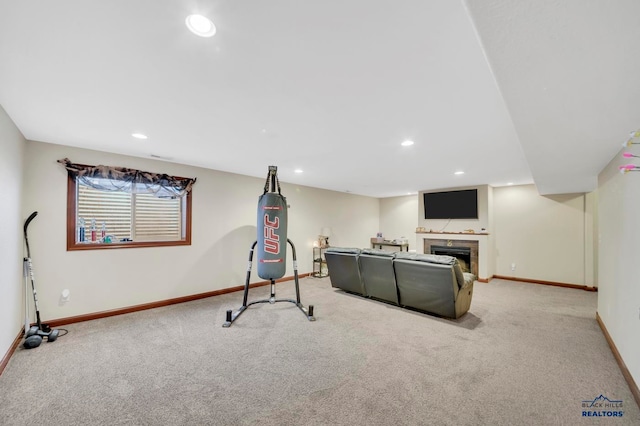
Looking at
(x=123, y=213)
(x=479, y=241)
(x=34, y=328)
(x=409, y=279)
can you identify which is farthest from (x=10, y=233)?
(x=479, y=241)

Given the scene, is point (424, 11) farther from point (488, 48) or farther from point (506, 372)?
point (506, 372)

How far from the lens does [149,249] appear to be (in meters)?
3.90

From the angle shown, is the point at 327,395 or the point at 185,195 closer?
the point at 327,395

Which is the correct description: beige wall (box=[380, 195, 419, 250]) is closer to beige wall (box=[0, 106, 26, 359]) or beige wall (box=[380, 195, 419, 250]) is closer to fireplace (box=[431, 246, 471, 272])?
fireplace (box=[431, 246, 471, 272])

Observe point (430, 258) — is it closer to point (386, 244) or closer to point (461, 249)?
point (461, 249)

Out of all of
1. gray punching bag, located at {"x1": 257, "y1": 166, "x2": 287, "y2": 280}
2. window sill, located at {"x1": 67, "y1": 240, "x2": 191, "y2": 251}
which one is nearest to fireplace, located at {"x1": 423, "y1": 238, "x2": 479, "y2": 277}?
gray punching bag, located at {"x1": 257, "y1": 166, "x2": 287, "y2": 280}

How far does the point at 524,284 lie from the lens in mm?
5559

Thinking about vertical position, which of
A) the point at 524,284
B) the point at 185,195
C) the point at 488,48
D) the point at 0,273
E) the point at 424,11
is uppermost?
the point at 424,11

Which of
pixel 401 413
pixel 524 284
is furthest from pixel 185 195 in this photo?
pixel 524 284

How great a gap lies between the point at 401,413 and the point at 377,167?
335 centimetres

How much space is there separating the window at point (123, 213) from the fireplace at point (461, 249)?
18.3 feet

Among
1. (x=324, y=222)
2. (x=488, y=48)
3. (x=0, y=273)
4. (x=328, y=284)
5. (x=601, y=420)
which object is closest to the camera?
(x=488, y=48)

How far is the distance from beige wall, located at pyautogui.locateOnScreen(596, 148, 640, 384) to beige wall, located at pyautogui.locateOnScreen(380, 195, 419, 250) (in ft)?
15.1
